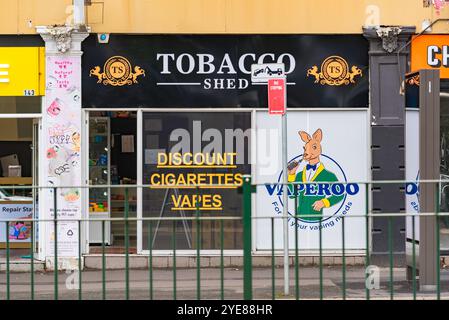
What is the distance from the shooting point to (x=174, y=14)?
12109 millimetres

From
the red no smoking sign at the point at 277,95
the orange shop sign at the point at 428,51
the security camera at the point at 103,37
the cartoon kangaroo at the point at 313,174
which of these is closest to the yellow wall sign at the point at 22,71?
the security camera at the point at 103,37

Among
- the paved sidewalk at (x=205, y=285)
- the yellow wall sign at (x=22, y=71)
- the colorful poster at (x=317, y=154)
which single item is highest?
the yellow wall sign at (x=22, y=71)

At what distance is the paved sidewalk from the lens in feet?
30.4

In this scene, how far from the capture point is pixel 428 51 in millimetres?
12133

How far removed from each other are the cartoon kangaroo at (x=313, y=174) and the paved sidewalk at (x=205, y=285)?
1161mm

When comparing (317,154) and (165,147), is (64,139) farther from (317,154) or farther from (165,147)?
(317,154)

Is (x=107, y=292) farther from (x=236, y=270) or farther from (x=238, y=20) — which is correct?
(x=238, y=20)

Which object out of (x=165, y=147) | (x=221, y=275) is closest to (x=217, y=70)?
(x=165, y=147)

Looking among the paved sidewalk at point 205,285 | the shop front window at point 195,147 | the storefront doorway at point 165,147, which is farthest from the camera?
the shop front window at point 195,147

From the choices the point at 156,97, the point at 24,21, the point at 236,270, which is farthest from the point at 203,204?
the point at 24,21

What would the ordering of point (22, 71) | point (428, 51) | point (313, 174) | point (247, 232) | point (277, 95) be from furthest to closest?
point (313, 174) < point (428, 51) < point (22, 71) < point (277, 95) < point (247, 232)

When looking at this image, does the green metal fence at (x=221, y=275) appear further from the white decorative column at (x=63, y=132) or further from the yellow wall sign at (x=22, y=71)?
the yellow wall sign at (x=22, y=71)

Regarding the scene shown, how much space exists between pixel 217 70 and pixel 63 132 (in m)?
2.66

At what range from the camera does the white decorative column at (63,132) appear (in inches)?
472
